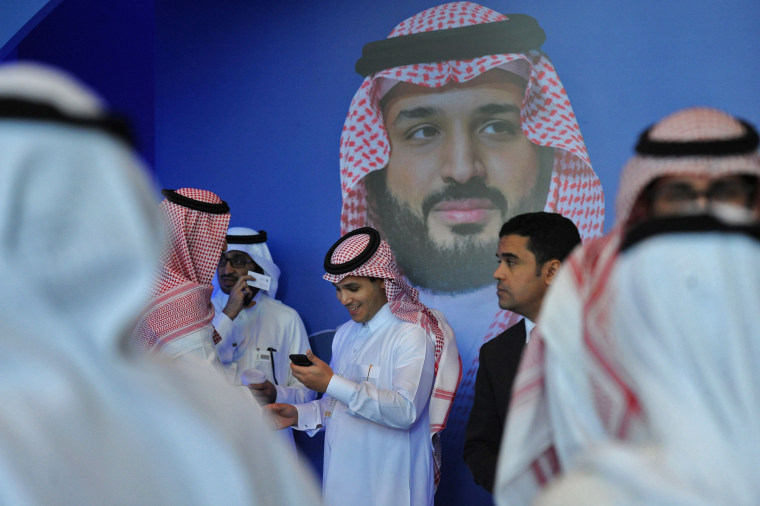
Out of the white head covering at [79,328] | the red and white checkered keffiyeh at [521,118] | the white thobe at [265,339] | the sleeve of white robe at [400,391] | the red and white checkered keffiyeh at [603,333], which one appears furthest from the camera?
the white thobe at [265,339]

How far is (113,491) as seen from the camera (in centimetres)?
95

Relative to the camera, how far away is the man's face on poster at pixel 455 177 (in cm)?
423

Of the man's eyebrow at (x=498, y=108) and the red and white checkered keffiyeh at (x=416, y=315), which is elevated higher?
the man's eyebrow at (x=498, y=108)

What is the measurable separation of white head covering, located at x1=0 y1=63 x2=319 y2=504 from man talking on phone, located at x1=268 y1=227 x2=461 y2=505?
2.37 meters

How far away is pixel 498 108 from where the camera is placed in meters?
4.28

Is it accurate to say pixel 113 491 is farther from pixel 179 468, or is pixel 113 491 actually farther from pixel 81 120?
pixel 81 120

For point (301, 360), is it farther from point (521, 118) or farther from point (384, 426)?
point (521, 118)

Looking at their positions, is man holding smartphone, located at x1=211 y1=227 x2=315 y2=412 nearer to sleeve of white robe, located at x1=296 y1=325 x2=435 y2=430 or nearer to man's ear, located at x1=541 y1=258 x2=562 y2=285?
sleeve of white robe, located at x1=296 y1=325 x2=435 y2=430

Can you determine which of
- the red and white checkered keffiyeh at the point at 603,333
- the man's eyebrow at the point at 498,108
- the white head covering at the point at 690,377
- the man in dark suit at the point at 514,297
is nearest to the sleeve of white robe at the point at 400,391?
the man in dark suit at the point at 514,297

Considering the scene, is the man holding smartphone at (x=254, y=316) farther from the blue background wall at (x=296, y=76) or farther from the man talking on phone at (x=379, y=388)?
the man talking on phone at (x=379, y=388)

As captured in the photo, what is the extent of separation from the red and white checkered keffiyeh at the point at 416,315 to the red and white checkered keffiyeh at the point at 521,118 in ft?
1.49

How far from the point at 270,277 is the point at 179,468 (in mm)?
3715

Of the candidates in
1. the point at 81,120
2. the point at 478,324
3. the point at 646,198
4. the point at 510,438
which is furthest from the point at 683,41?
the point at 81,120

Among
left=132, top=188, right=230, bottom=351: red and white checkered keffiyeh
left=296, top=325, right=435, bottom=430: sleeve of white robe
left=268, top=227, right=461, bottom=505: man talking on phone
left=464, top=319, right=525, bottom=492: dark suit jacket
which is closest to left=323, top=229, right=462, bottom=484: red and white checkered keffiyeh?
left=268, top=227, right=461, bottom=505: man talking on phone
